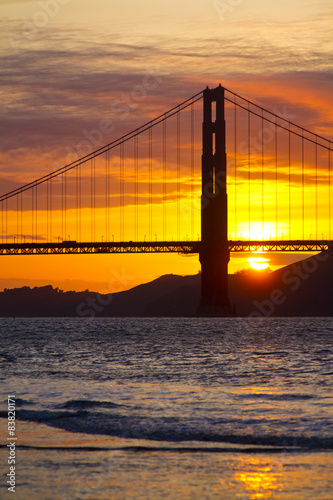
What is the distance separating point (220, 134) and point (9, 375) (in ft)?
284

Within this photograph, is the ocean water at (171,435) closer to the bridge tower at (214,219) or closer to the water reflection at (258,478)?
the water reflection at (258,478)

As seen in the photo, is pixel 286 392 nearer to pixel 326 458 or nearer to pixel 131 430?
pixel 131 430

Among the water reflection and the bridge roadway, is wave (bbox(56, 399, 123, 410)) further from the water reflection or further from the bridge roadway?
the bridge roadway

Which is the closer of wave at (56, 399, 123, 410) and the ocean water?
the ocean water

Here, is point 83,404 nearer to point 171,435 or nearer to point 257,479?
point 171,435

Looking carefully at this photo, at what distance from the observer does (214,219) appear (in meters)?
110

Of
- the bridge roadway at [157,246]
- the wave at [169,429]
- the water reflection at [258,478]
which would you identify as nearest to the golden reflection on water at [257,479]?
the water reflection at [258,478]

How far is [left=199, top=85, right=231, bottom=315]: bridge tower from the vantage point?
10912cm

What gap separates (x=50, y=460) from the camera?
46.1 feet

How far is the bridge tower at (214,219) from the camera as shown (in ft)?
358

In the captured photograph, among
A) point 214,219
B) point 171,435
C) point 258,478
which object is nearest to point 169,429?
point 171,435

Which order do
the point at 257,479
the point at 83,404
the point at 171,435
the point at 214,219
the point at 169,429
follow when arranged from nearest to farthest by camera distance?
the point at 257,479 → the point at 171,435 → the point at 169,429 → the point at 83,404 → the point at 214,219

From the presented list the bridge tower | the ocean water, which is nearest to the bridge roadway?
the bridge tower

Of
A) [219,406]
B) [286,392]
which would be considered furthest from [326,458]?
[286,392]
